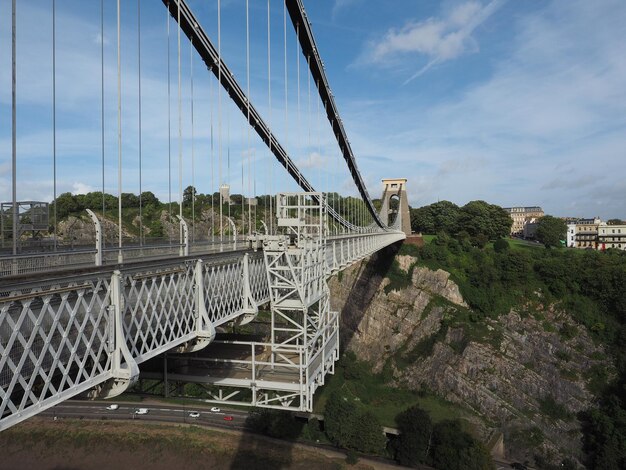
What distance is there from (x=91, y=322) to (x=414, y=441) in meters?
30.1

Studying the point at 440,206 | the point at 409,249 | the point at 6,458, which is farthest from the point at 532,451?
the point at 440,206

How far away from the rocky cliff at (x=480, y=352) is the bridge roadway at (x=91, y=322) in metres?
32.6

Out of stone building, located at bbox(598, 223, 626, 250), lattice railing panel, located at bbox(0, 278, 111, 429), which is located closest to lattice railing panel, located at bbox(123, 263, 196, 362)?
lattice railing panel, located at bbox(0, 278, 111, 429)

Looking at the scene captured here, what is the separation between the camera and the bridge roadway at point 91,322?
5488 millimetres

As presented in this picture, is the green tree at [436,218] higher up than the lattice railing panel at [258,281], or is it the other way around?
the green tree at [436,218]

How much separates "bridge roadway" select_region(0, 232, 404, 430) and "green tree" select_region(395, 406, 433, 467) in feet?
84.4

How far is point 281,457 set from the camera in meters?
32.4

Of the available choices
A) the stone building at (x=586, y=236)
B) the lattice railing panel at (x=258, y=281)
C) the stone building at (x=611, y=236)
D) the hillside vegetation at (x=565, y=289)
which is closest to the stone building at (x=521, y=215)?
the stone building at (x=586, y=236)

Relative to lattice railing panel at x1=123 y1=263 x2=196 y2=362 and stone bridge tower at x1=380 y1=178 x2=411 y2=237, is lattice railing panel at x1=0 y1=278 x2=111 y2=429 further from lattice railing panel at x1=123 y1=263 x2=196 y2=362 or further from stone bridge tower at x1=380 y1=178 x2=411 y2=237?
stone bridge tower at x1=380 y1=178 x2=411 y2=237

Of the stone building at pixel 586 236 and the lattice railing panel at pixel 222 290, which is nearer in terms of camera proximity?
the lattice railing panel at pixel 222 290

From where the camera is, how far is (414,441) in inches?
1220

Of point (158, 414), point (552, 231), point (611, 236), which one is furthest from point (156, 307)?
point (611, 236)

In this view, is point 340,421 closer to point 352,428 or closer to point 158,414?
point 352,428

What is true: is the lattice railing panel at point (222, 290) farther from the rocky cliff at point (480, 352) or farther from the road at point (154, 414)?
the rocky cliff at point (480, 352)
